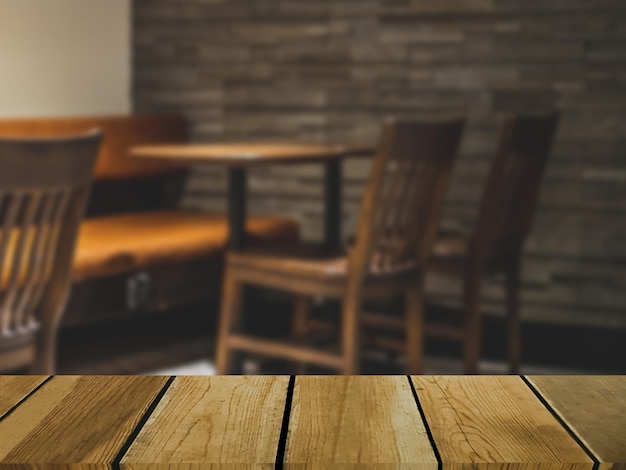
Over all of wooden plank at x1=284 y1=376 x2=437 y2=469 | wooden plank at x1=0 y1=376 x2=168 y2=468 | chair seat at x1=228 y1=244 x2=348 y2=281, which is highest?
wooden plank at x1=284 y1=376 x2=437 y2=469

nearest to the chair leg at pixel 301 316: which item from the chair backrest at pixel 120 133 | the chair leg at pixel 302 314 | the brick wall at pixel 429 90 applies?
the chair leg at pixel 302 314

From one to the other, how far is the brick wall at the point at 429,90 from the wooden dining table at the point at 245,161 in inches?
30.6

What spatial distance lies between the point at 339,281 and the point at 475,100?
5.75 ft

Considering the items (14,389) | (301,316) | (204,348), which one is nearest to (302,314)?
(301,316)

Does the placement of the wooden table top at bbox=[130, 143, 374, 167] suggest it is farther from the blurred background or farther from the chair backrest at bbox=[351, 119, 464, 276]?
the blurred background

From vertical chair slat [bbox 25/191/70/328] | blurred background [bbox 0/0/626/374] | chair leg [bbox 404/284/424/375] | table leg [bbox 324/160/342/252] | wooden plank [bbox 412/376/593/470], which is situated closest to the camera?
wooden plank [bbox 412/376/593/470]

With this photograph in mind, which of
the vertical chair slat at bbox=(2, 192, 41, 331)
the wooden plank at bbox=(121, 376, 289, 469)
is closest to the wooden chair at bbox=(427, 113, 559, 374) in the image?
the vertical chair slat at bbox=(2, 192, 41, 331)

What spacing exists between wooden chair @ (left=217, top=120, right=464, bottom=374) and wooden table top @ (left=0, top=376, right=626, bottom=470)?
1.79m

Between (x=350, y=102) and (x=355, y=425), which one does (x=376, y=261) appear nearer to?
(x=350, y=102)

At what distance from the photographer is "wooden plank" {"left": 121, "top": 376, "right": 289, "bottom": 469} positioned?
0.82m

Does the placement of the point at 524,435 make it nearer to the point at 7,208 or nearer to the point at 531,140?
the point at 7,208

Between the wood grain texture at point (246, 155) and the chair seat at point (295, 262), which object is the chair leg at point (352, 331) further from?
the wood grain texture at point (246, 155)

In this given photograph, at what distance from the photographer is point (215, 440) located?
34.2 inches

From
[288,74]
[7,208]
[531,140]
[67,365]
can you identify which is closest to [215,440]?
[7,208]
